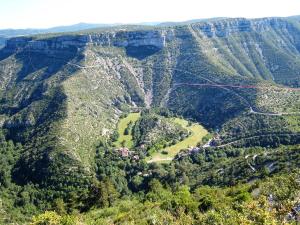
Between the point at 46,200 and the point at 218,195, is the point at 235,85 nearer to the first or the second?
the point at 46,200

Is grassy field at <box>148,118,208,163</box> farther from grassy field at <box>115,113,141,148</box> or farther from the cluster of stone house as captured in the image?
grassy field at <box>115,113,141,148</box>

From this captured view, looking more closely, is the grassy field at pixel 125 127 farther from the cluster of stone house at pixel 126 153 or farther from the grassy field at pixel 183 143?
the grassy field at pixel 183 143

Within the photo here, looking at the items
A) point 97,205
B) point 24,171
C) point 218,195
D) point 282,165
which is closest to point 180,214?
point 218,195

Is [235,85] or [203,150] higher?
[235,85]

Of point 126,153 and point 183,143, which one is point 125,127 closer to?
point 126,153

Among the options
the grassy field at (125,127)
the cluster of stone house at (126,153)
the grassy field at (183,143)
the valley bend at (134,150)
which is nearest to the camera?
the valley bend at (134,150)
